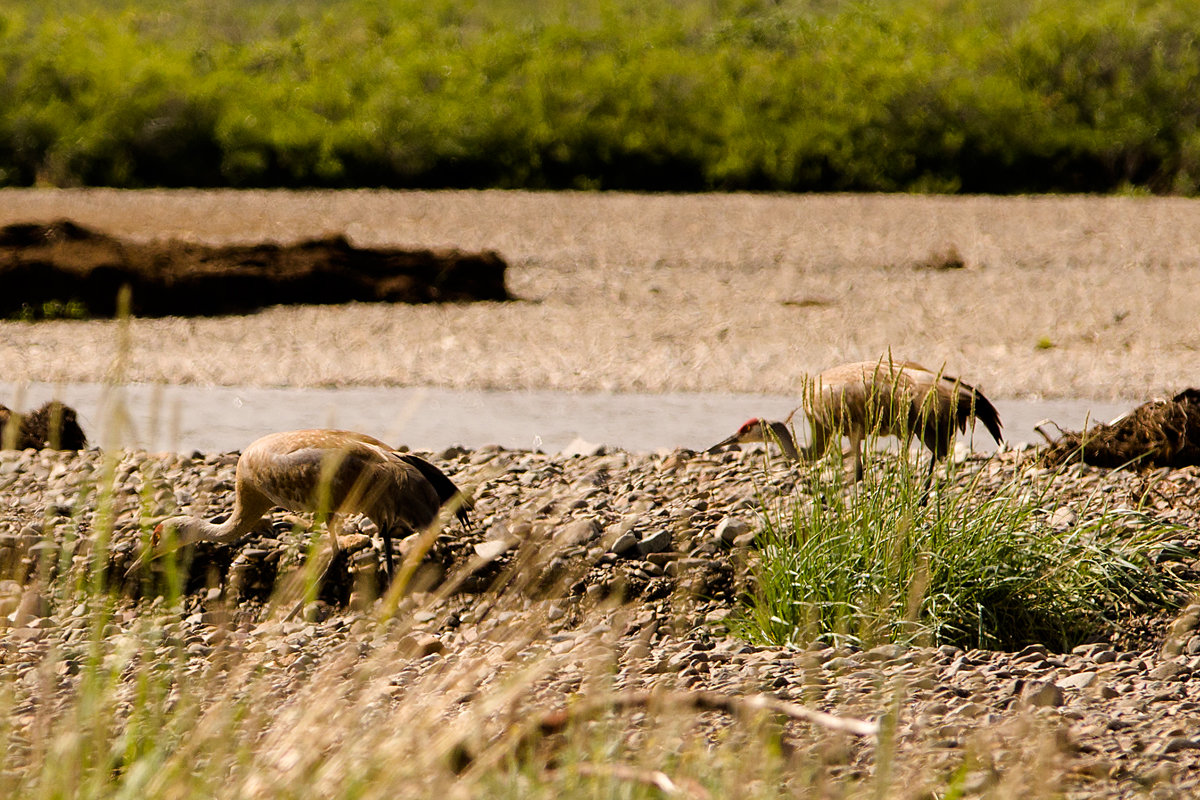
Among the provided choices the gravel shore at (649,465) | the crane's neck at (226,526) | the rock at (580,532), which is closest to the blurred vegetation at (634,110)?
the gravel shore at (649,465)

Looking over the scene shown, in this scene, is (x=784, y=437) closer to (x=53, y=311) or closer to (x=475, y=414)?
(x=475, y=414)

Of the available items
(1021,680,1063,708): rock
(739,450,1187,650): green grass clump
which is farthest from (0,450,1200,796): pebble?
(739,450,1187,650): green grass clump

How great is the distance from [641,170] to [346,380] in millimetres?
11210

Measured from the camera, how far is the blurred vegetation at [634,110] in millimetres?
17938

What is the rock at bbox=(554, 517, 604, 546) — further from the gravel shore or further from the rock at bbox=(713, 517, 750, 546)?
the rock at bbox=(713, 517, 750, 546)

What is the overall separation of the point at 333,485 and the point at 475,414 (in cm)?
250

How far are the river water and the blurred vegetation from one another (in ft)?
36.0

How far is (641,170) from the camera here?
59.7ft

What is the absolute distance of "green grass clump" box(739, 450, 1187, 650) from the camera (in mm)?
3699

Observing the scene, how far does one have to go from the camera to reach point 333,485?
13.9 ft

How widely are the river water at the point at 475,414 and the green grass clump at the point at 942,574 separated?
1.93 meters

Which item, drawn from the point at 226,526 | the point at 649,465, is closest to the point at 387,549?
the point at 226,526

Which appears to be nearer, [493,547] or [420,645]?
[420,645]

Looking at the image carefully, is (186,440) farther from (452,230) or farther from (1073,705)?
(452,230)
